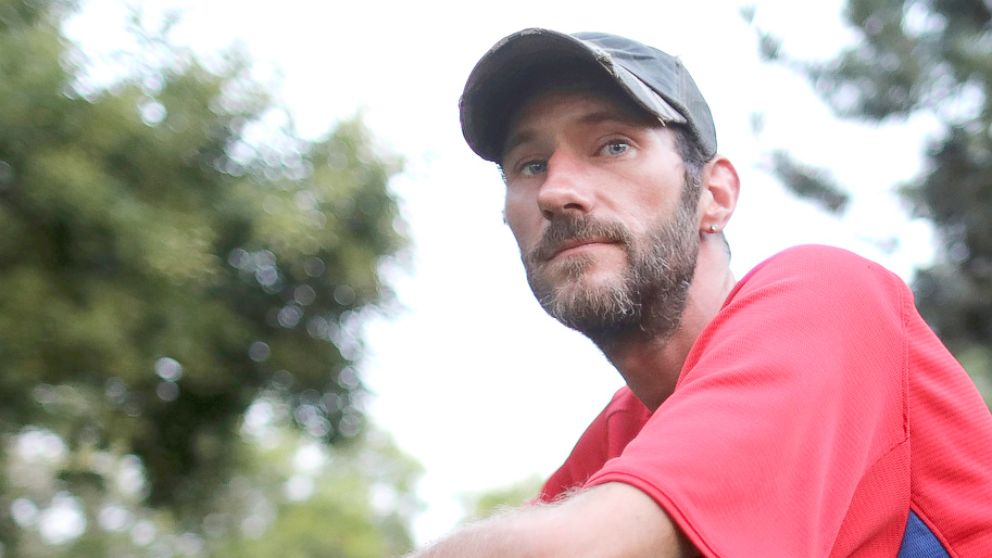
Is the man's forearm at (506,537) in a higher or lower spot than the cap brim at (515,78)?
lower

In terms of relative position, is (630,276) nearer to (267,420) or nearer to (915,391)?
(915,391)

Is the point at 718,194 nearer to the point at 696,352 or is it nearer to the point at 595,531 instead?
the point at 696,352

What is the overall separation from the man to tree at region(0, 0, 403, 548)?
4.53 metres

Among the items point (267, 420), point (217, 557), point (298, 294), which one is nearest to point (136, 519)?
point (217, 557)

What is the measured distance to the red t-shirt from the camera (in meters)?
1.21

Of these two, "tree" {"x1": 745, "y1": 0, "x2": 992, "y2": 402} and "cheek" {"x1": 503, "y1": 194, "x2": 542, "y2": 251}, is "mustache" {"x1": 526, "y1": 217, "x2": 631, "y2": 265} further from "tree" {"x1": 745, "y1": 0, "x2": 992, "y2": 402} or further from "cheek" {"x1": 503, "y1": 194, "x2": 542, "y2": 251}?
"tree" {"x1": 745, "y1": 0, "x2": 992, "y2": 402}

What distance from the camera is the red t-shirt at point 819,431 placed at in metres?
1.21

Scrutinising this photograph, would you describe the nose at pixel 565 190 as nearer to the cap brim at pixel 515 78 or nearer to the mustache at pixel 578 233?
the mustache at pixel 578 233

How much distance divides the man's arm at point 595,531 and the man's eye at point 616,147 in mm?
772

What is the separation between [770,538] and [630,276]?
0.64 meters

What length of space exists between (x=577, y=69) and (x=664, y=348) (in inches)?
18.3

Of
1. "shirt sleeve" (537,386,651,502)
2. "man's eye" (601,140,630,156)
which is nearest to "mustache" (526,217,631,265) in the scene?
"man's eye" (601,140,630,156)

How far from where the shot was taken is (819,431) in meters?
1.28

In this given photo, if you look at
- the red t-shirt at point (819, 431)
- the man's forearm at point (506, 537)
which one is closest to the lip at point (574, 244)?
the red t-shirt at point (819, 431)
